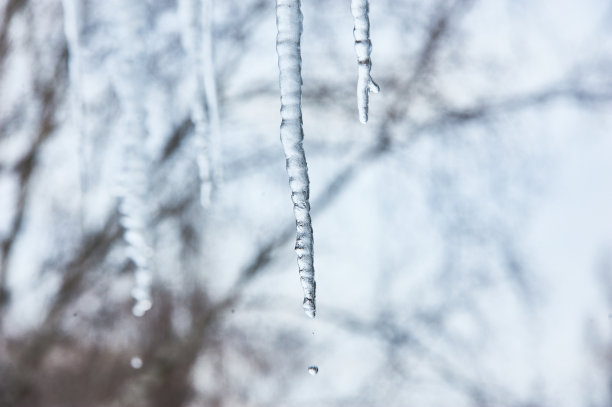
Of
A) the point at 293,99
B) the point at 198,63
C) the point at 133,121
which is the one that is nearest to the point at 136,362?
the point at 133,121

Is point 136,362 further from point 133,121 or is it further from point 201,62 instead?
point 201,62

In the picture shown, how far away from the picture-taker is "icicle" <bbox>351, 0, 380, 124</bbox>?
56cm

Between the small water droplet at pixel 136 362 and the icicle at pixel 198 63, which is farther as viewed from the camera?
the small water droplet at pixel 136 362

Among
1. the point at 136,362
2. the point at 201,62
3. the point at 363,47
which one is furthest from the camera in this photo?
the point at 136,362

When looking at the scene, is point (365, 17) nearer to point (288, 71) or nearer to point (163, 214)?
point (288, 71)

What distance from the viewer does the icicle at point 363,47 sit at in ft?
1.83

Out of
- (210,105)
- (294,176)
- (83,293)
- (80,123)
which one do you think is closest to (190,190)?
(83,293)

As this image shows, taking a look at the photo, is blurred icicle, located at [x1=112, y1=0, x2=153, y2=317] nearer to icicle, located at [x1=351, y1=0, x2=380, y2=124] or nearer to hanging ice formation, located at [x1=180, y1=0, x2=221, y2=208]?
hanging ice formation, located at [x1=180, y1=0, x2=221, y2=208]

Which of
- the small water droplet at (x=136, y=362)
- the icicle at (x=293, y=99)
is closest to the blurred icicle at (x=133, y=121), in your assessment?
the icicle at (x=293, y=99)

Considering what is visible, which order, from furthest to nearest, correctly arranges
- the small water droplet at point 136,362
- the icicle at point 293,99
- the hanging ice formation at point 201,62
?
the small water droplet at point 136,362 < the hanging ice formation at point 201,62 < the icicle at point 293,99

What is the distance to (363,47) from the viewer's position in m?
0.56

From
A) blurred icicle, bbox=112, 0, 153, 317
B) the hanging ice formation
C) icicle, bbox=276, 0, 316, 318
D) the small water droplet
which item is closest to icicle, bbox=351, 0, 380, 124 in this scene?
icicle, bbox=276, 0, 316, 318

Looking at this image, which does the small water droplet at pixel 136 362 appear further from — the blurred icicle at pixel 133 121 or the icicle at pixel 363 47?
the icicle at pixel 363 47

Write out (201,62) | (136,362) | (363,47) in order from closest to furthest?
(363,47) → (201,62) → (136,362)
